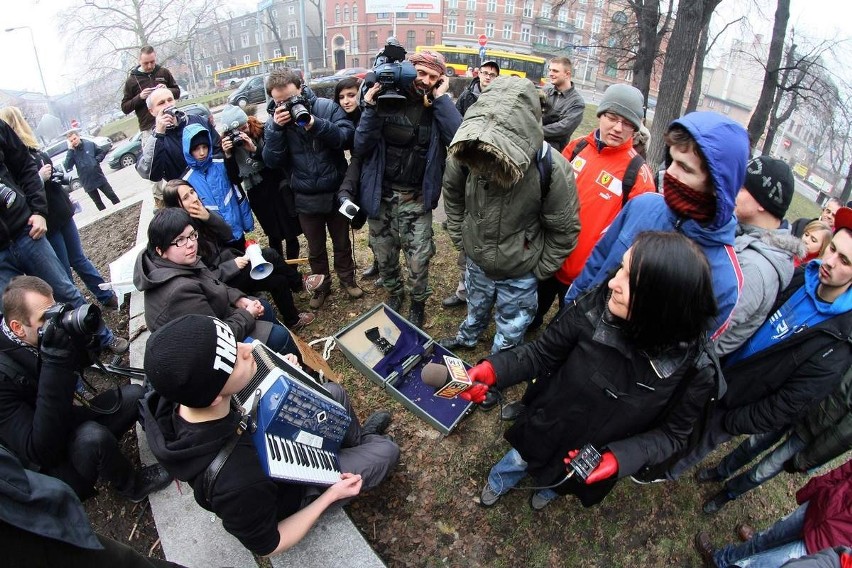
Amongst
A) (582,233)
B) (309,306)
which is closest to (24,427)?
(309,306)

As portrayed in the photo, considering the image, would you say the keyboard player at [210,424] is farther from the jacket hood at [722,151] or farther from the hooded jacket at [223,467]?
the jacket hood at [722,151]

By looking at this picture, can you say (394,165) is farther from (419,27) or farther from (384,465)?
(419,27)

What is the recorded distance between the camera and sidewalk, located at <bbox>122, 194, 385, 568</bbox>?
7.26 feet

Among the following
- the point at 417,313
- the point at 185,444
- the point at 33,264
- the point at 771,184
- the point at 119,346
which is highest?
the point at 771,184

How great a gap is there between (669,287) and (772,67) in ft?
41.6

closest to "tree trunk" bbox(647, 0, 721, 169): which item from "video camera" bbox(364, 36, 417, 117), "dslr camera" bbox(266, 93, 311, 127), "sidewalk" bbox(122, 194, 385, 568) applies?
"video camera" bbox(364, 36, 417, 117)

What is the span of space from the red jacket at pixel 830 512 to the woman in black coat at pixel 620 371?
741mm

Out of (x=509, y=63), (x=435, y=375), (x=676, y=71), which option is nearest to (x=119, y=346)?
(x=435, y=375)

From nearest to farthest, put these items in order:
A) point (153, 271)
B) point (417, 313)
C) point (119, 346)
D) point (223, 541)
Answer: point (223, 541), point (153, 271), point (119, 346), point (417, 313)

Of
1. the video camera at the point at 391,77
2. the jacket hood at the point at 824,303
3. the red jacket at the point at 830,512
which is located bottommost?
the red jacket at the point at 830,512

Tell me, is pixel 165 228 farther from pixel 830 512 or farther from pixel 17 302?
pixel 830 512

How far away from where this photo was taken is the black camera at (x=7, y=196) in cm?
307

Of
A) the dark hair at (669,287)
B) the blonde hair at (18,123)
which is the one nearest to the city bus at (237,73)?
the blonde hair at (18,123)

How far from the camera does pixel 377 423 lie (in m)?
2.89
